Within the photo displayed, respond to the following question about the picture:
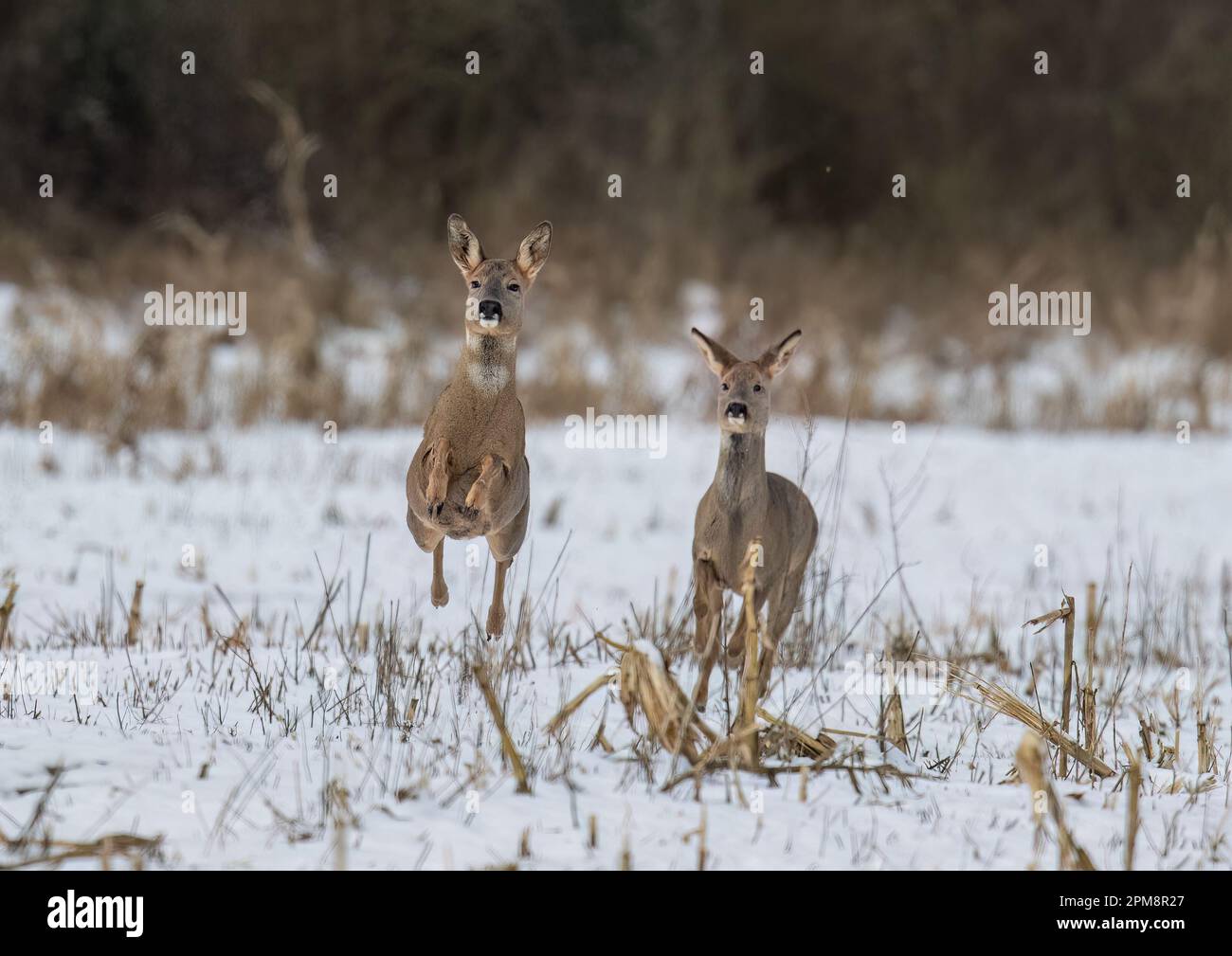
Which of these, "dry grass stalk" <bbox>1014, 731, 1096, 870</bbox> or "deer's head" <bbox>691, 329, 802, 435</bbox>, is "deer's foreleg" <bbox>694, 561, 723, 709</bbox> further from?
"dry grass stalk" <bbox>1014, 731, 1096, 870</bbox>

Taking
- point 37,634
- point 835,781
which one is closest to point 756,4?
point 37,634

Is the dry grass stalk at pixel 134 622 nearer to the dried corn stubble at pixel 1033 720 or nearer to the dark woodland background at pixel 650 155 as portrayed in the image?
the dried corn stubble at pixel 1033 720

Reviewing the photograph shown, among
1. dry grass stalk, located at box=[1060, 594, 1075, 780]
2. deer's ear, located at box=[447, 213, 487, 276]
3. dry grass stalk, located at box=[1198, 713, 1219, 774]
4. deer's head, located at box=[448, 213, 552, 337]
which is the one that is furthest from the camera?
dry grass stalk, located at box=[1198, 713, 1219, 774]

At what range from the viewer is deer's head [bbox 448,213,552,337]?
3730mm

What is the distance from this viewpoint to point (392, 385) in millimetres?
13742

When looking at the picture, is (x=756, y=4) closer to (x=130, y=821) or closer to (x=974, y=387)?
(x=974, y=387)

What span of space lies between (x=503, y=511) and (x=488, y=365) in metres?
0.39

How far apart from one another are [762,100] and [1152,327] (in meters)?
8.99

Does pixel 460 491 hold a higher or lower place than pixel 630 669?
higher

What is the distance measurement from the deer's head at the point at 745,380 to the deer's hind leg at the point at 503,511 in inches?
20.8

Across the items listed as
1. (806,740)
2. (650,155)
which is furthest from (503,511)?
(650,155)

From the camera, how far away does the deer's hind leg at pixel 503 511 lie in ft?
11.7

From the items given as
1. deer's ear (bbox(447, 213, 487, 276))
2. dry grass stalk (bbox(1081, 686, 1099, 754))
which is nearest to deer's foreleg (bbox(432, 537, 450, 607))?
deer's ear (bbox(447, 213, 487, 276))

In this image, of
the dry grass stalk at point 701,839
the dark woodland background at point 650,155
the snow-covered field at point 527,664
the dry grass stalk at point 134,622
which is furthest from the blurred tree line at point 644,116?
A: the dry grass stalk at point 701,839
